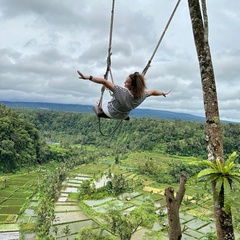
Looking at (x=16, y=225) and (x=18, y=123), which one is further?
(x=18, y=123)

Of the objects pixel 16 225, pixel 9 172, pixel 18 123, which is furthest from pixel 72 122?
pixel 16 225

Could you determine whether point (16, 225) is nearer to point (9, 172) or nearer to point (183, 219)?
point (183, 219)

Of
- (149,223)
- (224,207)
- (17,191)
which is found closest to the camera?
(224,207)

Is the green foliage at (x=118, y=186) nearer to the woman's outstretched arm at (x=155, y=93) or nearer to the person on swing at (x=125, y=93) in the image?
the woman's outstretched arm at (x=155, y=93)

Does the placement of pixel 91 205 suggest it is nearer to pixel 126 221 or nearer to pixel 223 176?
pixel 126 221

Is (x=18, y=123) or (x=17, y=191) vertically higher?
(x=18, y=123)

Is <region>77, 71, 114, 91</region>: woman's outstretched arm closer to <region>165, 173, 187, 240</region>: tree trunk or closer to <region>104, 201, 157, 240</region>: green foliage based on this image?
<region>165, 173, 187, 240</region>: tree trunk

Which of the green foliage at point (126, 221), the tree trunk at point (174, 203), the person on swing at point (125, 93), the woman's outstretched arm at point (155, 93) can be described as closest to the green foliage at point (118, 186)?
the green foliage at point (126, 221)

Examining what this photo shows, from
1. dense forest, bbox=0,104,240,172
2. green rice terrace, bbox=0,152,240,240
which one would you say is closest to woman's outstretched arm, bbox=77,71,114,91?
green rice terrace, bbox=0,152,240,240
